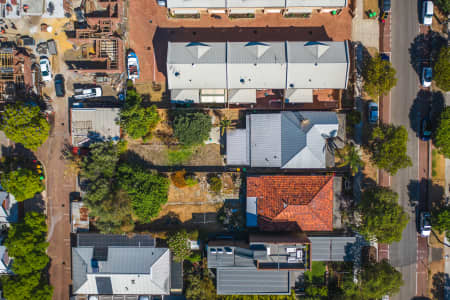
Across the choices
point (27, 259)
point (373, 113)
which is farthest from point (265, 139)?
point (27, 259)

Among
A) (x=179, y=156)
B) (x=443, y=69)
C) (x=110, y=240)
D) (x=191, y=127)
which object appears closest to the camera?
(x=191, y=127)

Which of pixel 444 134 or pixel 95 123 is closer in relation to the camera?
pixel 444 134

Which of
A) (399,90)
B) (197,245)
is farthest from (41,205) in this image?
(399,90)

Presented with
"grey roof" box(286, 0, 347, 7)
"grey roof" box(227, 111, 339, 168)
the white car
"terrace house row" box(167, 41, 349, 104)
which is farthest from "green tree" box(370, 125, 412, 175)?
the white car

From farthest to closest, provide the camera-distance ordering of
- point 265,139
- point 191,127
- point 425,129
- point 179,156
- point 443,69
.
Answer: point 179,156
point 425,129
point 265,139
point 443,69
point 191,127

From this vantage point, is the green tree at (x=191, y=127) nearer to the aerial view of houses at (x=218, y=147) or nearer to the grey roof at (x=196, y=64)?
the aerial view of houses at (x=218, y=147)

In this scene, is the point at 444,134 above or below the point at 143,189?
above

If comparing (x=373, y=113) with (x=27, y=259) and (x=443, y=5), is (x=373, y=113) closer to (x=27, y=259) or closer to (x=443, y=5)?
(x=443, y=5)

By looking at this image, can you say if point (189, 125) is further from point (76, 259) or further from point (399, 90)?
point (399, 90)
